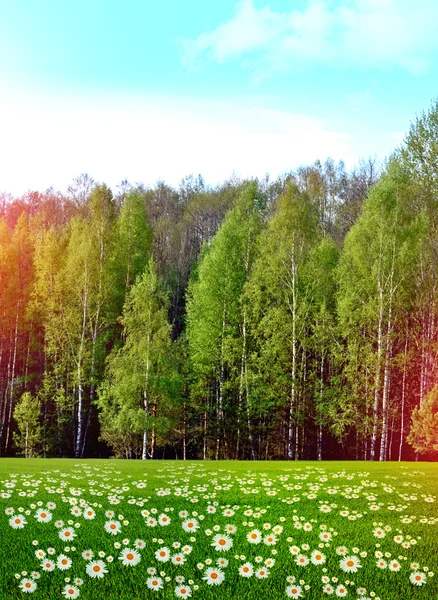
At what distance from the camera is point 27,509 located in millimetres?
8453

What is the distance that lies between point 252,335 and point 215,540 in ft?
70.8

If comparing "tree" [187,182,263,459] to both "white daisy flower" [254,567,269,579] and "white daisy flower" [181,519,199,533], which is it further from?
"white daisy flower" [254,567,269,579]

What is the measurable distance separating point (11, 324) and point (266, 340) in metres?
16.0

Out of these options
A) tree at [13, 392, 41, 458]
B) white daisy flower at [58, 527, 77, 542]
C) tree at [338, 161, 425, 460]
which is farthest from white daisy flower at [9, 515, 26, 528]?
tree at [13, 392, 41, 458]

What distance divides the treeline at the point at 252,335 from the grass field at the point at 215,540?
1494 centimetres

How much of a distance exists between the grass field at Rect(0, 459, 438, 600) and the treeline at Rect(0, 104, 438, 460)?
588 inches

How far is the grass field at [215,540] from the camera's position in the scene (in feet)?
20.1

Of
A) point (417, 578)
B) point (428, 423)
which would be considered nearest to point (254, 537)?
point (417, 578)

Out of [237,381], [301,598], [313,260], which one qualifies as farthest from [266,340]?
[301,598]

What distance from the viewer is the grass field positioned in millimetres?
6133

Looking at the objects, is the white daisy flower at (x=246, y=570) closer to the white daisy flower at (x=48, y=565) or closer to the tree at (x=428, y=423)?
the white daisy flower at (x=48, y=565)

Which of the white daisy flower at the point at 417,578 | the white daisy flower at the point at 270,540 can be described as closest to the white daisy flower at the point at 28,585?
the white daisy flower at the point at 270,540

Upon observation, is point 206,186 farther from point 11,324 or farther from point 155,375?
point 155,375

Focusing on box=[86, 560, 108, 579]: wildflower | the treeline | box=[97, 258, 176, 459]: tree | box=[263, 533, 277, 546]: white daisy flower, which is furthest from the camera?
the treeline
